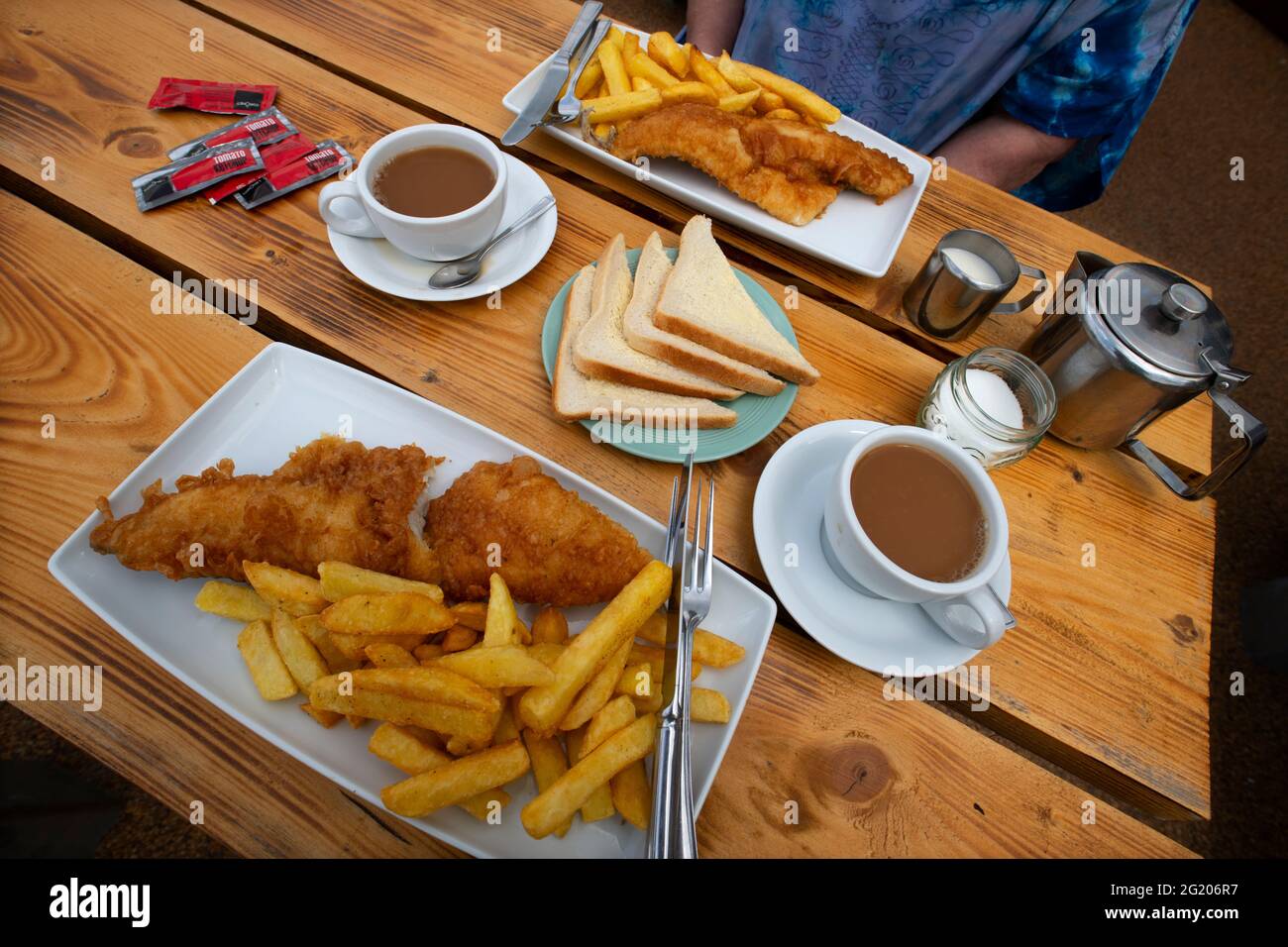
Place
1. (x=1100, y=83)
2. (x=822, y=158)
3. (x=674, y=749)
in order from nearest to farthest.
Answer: (x=674, y=749)
(x=822, y=158)
(x=1100, y=83)

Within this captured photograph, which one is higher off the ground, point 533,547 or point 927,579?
point 927,579

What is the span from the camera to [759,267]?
6.81 feet

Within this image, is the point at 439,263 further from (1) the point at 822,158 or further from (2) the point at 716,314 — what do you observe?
(1) the point at 822,158

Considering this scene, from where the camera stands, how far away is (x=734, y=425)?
65.9 inches

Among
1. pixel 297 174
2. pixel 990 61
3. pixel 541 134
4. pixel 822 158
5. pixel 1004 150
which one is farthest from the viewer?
pixel 1004 150

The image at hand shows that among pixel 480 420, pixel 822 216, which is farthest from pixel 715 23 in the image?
pixel 480 420

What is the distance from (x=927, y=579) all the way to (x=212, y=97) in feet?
8.04

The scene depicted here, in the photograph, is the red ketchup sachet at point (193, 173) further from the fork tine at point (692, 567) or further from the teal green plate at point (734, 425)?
the fork tine at point (692, 567)

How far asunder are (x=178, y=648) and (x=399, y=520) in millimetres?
470

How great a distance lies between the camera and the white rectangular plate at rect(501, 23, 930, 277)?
2.03m

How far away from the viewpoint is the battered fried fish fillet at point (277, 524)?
131cm

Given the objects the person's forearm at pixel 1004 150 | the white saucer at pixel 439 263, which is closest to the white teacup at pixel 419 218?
the white saucer at pixel 439 263
